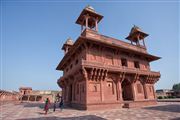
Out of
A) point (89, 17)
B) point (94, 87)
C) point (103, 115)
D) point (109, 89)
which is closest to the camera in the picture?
point (103, 115)

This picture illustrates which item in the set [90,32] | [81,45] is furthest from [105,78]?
[90,32]

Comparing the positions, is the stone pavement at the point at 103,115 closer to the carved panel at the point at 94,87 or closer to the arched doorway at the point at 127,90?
the carved panel at the point at 94,87

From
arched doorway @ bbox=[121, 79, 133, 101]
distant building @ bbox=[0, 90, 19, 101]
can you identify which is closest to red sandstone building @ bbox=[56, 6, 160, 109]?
arched doorway @ bbox=[121, 79, 133, 101]

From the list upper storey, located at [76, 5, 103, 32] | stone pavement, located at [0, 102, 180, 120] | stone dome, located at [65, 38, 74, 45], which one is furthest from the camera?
stone dome, located at [65, 38, 74, 45]

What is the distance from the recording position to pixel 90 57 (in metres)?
13.8

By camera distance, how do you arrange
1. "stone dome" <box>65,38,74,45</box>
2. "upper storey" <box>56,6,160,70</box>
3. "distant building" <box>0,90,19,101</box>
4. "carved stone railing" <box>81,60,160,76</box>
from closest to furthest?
1. "carved stone railing" <box>81,60,160,76</box>
2. "upper storey" <box>56,6,160,70</box>
3. "stone dome" <box>65,38,74,45</box>
4. "distant building" <box>0,90,19,101</box>

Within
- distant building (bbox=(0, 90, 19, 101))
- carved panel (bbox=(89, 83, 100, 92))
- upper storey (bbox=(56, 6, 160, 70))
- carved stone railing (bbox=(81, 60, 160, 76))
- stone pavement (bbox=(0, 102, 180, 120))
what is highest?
upper storey (bbox=(56, 6, 160, 70))

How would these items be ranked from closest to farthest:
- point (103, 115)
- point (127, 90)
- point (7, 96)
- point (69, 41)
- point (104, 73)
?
point (103, 115) < point (104, 73) < point (127, 90) < point (69, 41) < point (7, 96)

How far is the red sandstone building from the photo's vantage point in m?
12.8

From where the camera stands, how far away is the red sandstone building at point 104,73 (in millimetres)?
12836

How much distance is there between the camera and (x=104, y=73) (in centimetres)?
1371

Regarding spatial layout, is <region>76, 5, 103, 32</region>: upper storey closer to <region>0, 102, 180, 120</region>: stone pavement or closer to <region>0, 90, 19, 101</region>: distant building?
<region>0, 102, 180, 120</region>: stone pavement

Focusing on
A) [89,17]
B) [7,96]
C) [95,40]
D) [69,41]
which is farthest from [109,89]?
[7,96]

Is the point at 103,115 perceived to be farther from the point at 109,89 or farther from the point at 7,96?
the point at 7,96
